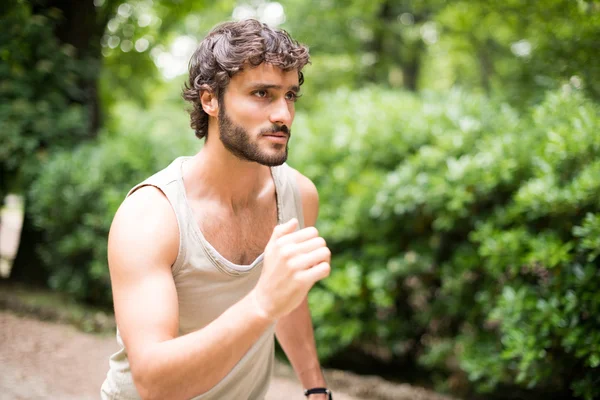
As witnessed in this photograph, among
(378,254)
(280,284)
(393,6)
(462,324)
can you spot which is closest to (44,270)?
(378,254)

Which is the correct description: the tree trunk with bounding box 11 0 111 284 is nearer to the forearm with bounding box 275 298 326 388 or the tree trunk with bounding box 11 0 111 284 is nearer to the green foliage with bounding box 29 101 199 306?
the green foliage with bounding box 29 101 199 306

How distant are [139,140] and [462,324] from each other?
414cm

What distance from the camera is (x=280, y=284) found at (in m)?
1.47

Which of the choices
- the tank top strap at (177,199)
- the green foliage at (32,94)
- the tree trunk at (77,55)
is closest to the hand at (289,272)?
the tank top strap at (177,199)

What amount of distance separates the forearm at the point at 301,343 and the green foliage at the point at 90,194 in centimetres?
379

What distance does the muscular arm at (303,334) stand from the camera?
245 cm

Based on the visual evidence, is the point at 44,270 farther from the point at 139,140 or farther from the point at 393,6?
the point at 393,6

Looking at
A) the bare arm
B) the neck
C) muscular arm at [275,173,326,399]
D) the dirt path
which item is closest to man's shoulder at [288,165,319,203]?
muscular arm at [275,173,326,399]

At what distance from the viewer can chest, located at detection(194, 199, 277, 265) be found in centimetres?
203

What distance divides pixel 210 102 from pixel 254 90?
0.25 meters

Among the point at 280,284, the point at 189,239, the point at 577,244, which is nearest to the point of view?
the point at 280,284

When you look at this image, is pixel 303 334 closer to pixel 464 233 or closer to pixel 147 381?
pixel 147 381

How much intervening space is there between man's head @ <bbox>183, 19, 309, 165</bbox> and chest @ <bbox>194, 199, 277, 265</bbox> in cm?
26

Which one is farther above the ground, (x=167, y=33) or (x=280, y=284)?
(x=167, y=33)
